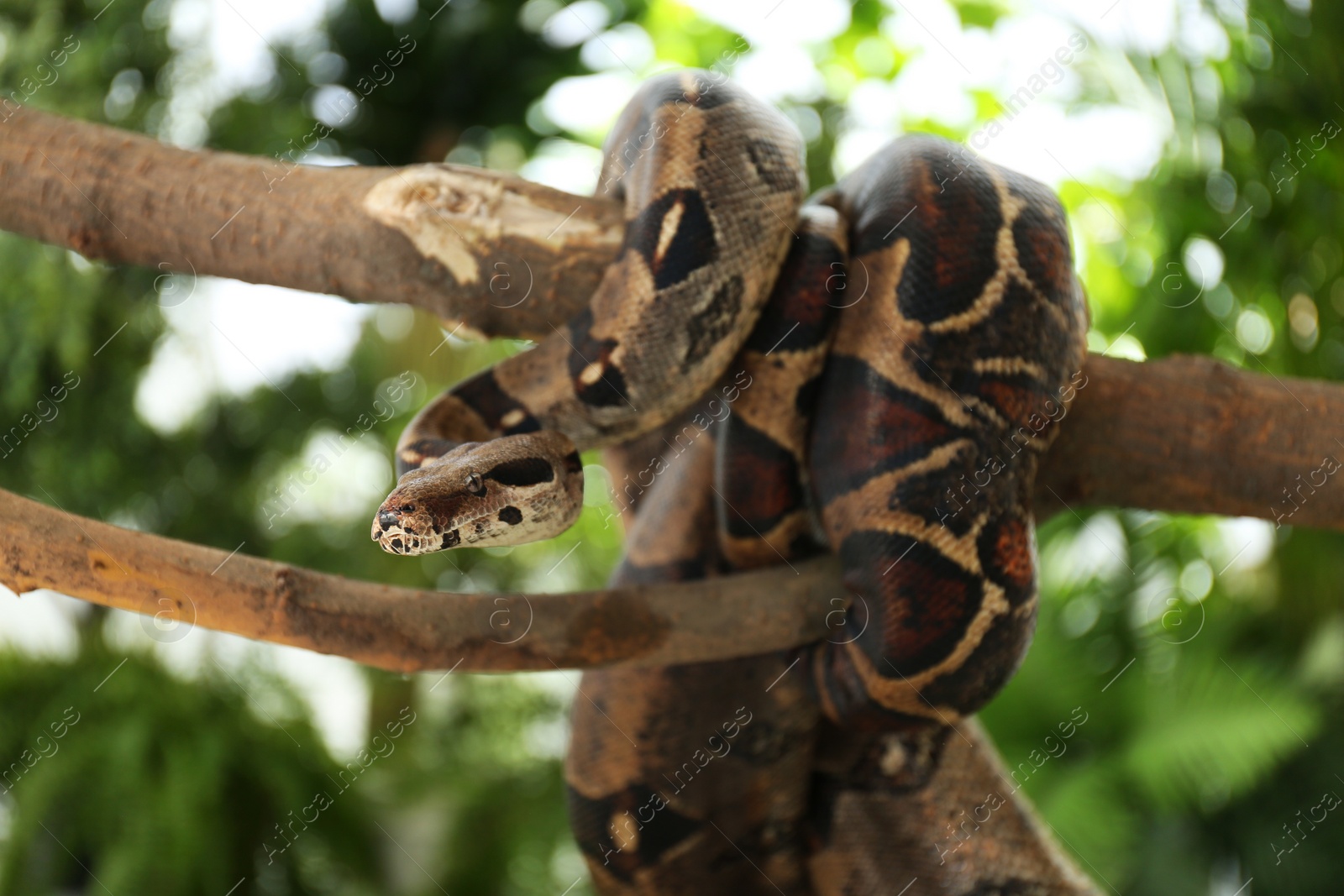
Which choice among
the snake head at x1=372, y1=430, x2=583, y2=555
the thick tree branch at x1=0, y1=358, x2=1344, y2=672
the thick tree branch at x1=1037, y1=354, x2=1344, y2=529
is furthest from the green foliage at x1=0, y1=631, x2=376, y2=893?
the thick tree branch at x1=1037, y1=354, x2=1344, y2=529

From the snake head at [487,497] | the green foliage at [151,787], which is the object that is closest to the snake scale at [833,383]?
the snake head at [487,497]

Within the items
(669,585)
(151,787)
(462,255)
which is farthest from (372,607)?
(151,787)

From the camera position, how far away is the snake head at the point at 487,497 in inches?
49.8

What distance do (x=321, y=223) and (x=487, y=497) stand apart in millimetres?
564

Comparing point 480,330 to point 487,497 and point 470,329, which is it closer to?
point 470,329

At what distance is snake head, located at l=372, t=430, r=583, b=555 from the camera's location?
126 cm

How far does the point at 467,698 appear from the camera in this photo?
476 cm

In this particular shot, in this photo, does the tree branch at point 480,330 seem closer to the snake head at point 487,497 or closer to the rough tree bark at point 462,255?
the rough tree bark at point 462,255

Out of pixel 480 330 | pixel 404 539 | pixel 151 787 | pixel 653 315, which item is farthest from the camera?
pixel 151 787

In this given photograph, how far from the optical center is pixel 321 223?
1546 mm

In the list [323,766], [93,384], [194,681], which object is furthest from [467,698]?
[93,384]

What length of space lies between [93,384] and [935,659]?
3320 mm

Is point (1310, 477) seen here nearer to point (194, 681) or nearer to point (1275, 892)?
point (1275, 892)

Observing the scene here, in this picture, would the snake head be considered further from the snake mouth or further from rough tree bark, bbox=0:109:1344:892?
rough tree bark, bbox=0:109:1344:892
